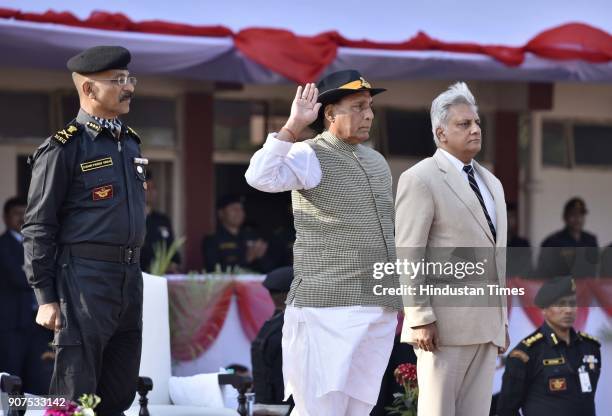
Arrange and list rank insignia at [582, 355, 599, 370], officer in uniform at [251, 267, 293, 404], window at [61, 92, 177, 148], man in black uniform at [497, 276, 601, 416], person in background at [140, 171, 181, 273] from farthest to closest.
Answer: window at [61, 92, 177, 148]
person in background at [140, 171, 181, 273]
rank insignia at [582, 355, 599, 370]
man in black uniform at [497, 276, 601, 416]
officer in uniform at [251, 267, 293, 404]

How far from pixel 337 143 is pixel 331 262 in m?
0.50

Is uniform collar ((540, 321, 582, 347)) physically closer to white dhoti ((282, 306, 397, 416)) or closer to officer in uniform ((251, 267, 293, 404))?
officer in uniform ((251, 267, 293, 404))

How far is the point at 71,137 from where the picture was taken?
16.4ft

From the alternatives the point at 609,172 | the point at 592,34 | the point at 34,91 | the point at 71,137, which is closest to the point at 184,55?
the point at 34,91

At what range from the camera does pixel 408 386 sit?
6.60 m

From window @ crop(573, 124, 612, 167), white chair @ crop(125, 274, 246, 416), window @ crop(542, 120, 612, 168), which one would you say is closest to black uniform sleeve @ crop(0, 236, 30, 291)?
white chair @ crop(125, 274, 246, 416)

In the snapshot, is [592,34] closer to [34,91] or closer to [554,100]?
[554,100]

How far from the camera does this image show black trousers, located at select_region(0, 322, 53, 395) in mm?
9312

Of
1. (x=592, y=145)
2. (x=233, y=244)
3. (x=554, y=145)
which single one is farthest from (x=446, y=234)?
(x=592, y=145)

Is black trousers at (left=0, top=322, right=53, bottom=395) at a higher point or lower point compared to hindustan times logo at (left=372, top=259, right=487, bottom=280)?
lower

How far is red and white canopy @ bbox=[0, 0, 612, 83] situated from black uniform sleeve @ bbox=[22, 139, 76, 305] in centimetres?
419

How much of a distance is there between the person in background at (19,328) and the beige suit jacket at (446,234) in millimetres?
4701

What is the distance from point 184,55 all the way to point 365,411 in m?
5.02

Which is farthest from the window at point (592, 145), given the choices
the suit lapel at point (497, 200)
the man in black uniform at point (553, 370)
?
the suit lapel at point (497, 200)
